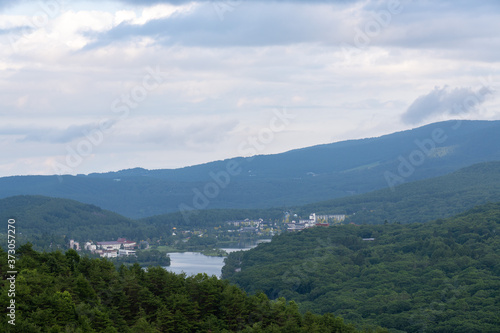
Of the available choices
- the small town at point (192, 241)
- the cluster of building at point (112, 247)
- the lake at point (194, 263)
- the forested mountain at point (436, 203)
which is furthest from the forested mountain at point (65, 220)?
the forested mountain at point (436, 203)

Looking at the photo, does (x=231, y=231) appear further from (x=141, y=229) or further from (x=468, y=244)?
(x=468, y=244)

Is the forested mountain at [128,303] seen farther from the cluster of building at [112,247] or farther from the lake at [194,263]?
the cluster of building at [112,247]

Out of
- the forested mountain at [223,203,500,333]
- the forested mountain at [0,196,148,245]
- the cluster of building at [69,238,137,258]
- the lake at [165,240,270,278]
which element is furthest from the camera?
the forested mountain at [0,196,148,245]

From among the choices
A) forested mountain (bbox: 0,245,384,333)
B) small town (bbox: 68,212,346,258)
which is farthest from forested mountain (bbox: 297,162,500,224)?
forested mountain (bbox: 0,245,384,333)

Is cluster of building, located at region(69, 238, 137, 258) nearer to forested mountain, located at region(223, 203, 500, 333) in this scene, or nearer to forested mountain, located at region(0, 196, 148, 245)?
forested mountain, located at region(0, 196, 148, 245)

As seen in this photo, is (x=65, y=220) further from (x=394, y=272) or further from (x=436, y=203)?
(x=394, y=272)

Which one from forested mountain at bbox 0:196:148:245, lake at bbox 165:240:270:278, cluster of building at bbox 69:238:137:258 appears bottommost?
lake at bbox 165:240:270:278
